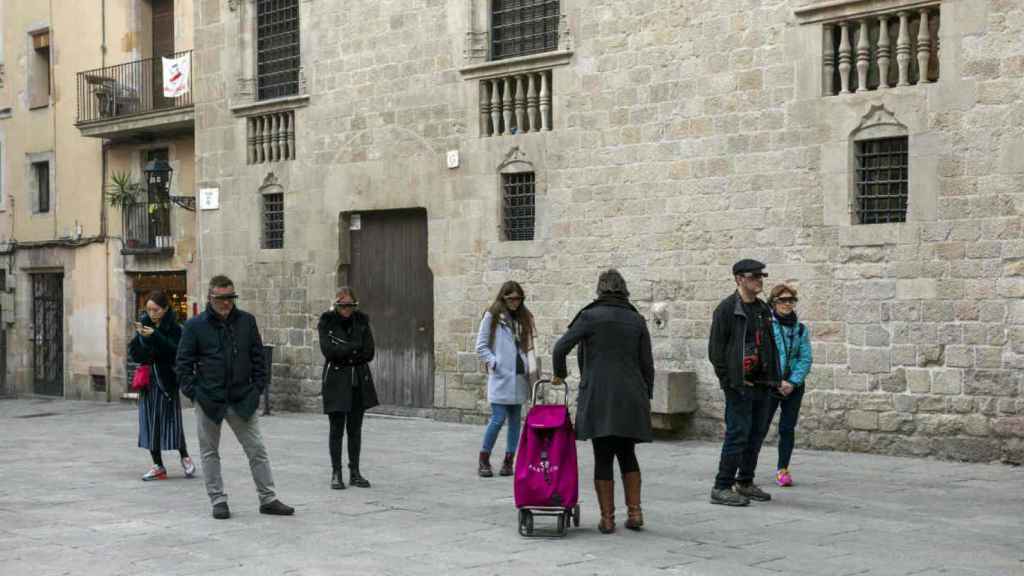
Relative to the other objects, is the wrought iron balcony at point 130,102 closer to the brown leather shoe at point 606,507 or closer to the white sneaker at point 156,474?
the white sneaker at point 156,474

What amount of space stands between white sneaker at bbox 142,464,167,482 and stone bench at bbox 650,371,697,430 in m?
5.06

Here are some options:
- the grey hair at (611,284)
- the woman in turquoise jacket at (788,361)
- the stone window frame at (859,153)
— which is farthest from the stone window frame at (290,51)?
the grey hair at (611,284)

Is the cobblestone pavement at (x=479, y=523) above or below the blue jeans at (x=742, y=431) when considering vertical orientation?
below

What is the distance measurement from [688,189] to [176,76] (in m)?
11.1

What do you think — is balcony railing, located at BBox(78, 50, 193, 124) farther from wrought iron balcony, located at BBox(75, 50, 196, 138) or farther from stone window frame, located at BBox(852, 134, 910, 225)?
stone window frame, located at BBox(852, 134, 910, 225)

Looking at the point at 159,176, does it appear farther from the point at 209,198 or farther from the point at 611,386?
the point at 611,386

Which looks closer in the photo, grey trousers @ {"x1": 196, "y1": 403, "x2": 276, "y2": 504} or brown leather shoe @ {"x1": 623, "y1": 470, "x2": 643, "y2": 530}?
brown leather shoe @ {"x1": 623, "y1": 470, "x2": 643, "y2": 530}

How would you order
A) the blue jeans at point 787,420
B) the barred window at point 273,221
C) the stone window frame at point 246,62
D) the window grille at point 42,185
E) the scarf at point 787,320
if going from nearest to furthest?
the scarf at point 787,320 < the blue jeans at point 787,420 < the barred window at point 273,221 < the stone window frame at point 246,62 < the window grille at point 42,185

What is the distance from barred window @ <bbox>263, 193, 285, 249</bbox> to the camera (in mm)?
21344

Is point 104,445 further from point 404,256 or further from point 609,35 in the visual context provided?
point 609,35

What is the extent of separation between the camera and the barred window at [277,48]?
21.1 metres

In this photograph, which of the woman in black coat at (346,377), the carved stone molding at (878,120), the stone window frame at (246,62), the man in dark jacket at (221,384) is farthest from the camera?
the stone window frame at (246,62)

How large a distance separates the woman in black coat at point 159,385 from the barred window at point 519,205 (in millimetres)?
5597

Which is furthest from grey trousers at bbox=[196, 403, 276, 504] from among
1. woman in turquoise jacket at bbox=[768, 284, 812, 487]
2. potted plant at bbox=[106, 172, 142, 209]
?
potted plant at bbox=[106, 172, 142, 209]
